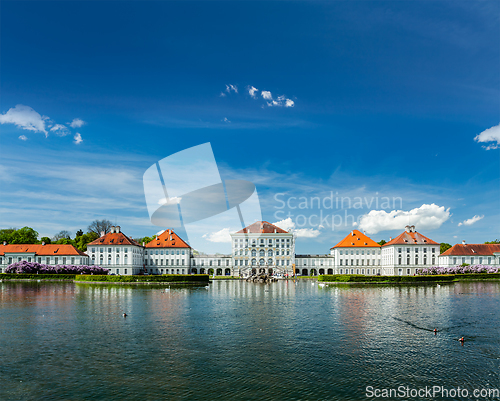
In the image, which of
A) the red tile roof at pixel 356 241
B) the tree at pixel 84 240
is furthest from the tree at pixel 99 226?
the red tile roof at pixel 356 241

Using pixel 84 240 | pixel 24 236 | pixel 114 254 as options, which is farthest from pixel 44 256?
pixel 24 236

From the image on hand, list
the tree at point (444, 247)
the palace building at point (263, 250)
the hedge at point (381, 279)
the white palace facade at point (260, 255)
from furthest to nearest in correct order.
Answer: the tree at point (444, 247), the palace building at point (263, 250), the white palace facade at point (260, 255), the hedge at point (381, 279)

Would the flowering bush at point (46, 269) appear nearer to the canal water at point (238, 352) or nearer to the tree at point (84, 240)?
the tree at point (84, 240)

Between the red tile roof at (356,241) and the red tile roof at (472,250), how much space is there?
63.9 ft

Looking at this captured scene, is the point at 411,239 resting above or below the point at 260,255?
above

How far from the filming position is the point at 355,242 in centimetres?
10806

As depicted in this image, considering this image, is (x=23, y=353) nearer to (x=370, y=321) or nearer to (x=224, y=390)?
(x=224, y=390)

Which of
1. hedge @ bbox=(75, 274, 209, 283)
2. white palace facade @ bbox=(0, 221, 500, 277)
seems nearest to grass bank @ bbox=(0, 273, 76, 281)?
hedge @ bbox=(75, 274, 209, 283)

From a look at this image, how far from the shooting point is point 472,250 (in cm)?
9919

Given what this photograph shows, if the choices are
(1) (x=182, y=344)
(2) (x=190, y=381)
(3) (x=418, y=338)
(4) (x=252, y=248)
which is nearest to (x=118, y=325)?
(1) (x=182, y=344)

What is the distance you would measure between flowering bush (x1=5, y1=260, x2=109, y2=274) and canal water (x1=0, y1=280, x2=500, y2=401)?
53002 millimetres

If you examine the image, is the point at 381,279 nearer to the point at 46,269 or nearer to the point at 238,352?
the point at 238,352

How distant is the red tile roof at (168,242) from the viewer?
342 ft

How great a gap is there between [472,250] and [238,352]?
9942 cm
